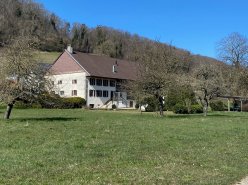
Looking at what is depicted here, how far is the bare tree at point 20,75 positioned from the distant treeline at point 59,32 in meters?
105

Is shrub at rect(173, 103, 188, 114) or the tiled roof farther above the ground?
the tiled roof

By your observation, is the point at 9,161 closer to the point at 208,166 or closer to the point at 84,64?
the point at 208,166

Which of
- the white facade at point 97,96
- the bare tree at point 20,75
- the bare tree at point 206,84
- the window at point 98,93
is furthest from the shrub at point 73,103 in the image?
the bare tree at point 20,75

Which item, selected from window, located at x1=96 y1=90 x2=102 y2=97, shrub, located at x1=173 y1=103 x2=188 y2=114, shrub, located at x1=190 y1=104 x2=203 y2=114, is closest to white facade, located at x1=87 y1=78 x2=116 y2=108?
window, located at x1=96 y1=90 x2=102 y2=97

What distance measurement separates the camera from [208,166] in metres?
10.9

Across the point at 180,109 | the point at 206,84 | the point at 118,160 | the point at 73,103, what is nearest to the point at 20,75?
the point at 118,160

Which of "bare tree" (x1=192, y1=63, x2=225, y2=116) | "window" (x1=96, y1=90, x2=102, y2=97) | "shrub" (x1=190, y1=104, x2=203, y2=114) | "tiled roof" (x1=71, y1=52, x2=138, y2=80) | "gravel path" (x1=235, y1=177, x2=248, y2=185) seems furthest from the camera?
"tiled roof" (x1=71, y1=52, x2=138, y2=80)

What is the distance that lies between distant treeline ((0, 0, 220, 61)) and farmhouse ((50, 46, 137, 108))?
176 ft

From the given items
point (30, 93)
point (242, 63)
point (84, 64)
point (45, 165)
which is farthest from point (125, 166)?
point (242, 63)

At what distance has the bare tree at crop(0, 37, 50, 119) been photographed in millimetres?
25188

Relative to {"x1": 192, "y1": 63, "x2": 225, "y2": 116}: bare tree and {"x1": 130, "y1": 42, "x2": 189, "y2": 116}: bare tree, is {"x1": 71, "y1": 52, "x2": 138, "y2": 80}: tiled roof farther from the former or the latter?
{"x1": 130, "y1": 42, "x2": 189, "y2": 116}: bare tree

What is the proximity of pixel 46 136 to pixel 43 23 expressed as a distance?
140 m

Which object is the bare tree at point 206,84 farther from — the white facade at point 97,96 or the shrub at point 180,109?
the white facade at point 97,96

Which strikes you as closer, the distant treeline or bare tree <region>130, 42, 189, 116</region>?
bare tree <region>130, 42, 189, 116</region>
